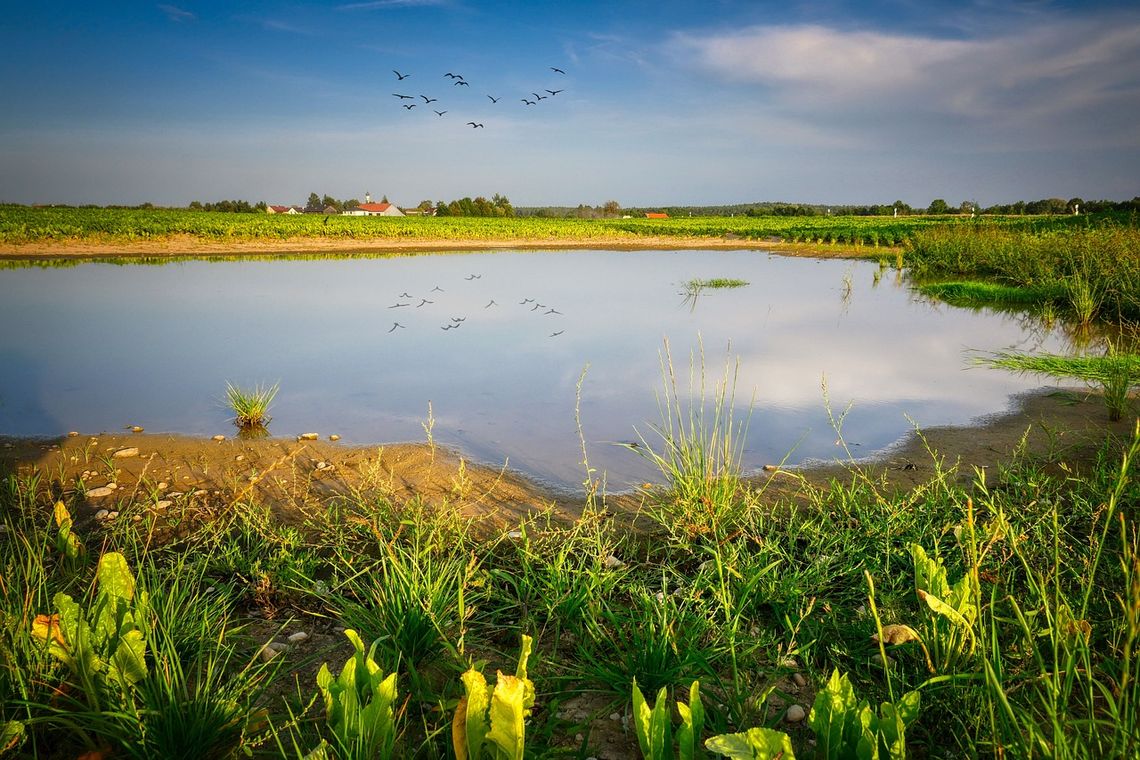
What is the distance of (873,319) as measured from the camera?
13438 millimetres

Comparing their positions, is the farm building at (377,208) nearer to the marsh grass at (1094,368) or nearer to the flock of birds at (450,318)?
the flock of birds at (450,318)

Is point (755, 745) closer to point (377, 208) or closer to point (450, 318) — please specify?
point (450, 318)

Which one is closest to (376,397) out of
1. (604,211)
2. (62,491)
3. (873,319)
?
(62,491)

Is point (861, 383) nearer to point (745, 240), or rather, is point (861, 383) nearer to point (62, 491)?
point (62, 491)

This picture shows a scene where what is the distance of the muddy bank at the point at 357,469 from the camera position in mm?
4512

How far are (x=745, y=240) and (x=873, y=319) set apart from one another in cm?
3473

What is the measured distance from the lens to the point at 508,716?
1.77 m

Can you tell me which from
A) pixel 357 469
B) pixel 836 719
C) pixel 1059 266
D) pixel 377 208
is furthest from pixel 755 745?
pixel 377 208

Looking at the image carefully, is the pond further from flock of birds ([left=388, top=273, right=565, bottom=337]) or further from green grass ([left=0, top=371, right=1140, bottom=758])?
green grass ([left=0, top=371, right=1140, bottom=758])

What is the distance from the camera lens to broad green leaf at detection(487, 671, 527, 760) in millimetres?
1758

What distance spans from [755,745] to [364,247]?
3506 centimetres

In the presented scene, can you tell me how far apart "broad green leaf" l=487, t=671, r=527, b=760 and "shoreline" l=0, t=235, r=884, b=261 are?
2808cm

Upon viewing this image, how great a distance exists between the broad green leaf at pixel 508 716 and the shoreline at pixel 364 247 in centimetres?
2808

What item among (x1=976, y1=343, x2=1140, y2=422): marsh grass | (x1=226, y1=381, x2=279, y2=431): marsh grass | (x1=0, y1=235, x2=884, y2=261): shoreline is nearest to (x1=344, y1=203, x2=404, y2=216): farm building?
(x1=0, y1=235, x2=884, y2=261): shoreline
